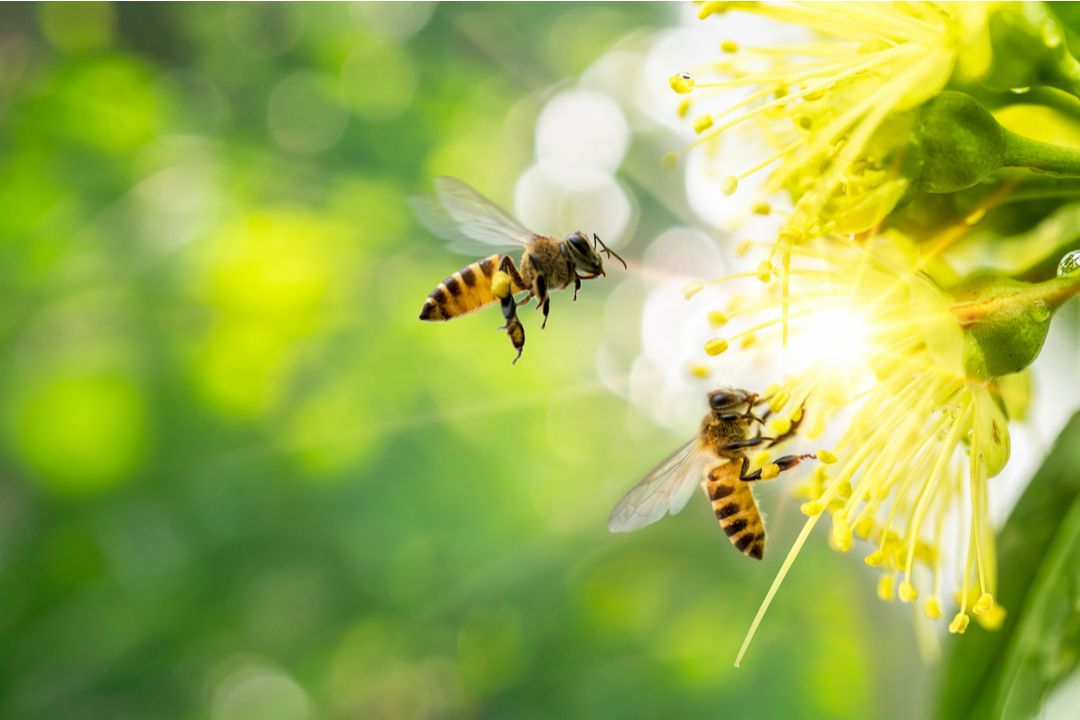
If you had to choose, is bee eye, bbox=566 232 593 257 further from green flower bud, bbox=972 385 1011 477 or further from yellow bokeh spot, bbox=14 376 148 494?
yellow bokeh spot, bbox=14 376 148 494

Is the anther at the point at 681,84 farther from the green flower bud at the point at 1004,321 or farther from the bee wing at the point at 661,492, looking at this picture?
the bee wing at the point at 661,492

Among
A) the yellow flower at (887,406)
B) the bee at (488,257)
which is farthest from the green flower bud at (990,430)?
the bee at (488,257)

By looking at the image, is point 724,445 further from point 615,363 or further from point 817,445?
point 615,363

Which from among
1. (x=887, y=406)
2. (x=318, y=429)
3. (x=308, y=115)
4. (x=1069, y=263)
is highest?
(x=1069, y=263)

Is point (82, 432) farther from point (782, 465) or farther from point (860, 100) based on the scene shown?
point (860, 100)

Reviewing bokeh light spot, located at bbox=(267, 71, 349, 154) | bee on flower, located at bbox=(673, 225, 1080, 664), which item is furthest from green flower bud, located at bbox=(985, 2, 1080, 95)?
bokeh light spot, located at bbox=(267, 71, 349, 154)

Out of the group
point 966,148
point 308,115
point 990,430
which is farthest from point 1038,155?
point 308,115
